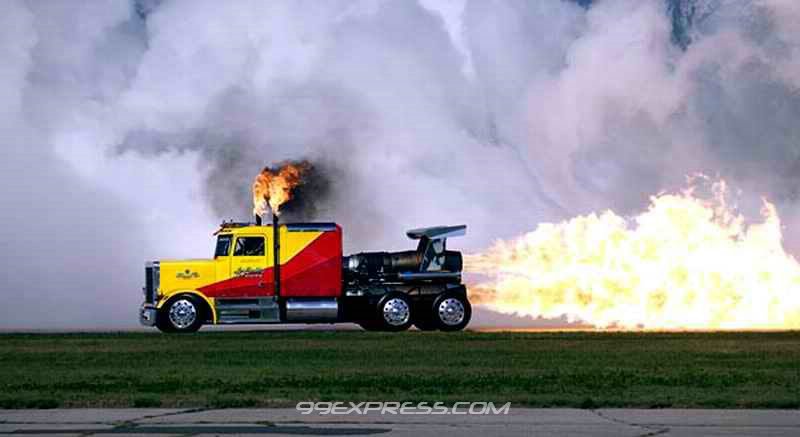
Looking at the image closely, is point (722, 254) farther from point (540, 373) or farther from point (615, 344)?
point (540, 373)

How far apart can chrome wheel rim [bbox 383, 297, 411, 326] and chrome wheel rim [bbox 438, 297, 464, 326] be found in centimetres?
95

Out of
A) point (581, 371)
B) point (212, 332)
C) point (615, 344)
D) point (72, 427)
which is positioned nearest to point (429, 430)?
point (72, 427)

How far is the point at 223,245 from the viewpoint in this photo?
149 ft

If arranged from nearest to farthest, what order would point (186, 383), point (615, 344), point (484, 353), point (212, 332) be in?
point (186, 383) < point (484, 353) < point (615, 344) < point (212, 332)

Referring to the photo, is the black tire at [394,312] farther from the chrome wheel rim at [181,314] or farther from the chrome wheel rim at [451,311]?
the chrome wheel rim at [181,314]

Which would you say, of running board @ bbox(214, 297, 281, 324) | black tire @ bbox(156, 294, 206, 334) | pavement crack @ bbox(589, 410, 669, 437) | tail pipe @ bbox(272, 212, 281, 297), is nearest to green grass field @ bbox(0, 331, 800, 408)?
pavement crack @ bbox(589, 410, 669, 437)

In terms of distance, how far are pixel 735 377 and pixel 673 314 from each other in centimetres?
1913

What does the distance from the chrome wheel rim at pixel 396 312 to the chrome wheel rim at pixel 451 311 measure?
95 cm

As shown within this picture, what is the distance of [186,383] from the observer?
2475cm

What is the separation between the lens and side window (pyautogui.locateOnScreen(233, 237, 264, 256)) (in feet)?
148

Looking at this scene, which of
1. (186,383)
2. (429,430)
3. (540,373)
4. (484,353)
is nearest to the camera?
(429,430)

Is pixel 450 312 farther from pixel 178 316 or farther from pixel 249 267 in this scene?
pixel 178 316

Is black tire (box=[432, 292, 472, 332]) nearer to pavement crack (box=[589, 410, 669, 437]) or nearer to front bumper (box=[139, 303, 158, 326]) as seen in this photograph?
front bumper (box=[139, 303, 158, 326])

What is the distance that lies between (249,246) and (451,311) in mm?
5932
